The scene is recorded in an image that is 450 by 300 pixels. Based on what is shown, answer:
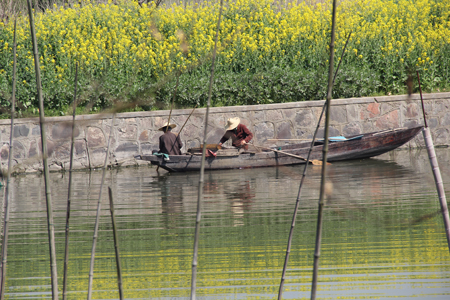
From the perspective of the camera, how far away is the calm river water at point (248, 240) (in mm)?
4449

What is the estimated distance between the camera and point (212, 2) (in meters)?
21.6

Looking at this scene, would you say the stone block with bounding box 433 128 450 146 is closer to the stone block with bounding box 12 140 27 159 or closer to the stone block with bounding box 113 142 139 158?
the stone block with bounding box 113 142 139 158

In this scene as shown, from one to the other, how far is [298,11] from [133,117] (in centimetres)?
757

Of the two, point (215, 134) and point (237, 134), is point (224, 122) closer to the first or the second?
point (215, 134)

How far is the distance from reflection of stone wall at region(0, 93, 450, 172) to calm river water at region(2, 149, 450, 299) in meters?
3.30

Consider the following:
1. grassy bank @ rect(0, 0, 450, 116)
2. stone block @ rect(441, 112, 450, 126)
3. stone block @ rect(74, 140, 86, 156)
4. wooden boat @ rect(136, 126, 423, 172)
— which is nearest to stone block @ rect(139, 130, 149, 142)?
grassy bank @ rect(0, 0, 450, 116)

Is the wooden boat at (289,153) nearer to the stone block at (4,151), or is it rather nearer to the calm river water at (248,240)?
the calm river water at (248,240)

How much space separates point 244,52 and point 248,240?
11173 millimetres

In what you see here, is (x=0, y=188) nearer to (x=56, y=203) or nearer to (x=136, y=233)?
(x=56, y=203)

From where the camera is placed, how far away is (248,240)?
6031mm

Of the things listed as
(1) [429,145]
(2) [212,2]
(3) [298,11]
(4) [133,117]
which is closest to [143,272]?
(1) [429,145]

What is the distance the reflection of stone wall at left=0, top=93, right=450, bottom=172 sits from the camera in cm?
1411

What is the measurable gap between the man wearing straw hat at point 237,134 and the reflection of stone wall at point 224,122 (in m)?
1.43

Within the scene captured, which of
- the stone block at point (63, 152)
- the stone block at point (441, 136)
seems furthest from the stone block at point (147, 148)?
the stone block at point (441, 136)
